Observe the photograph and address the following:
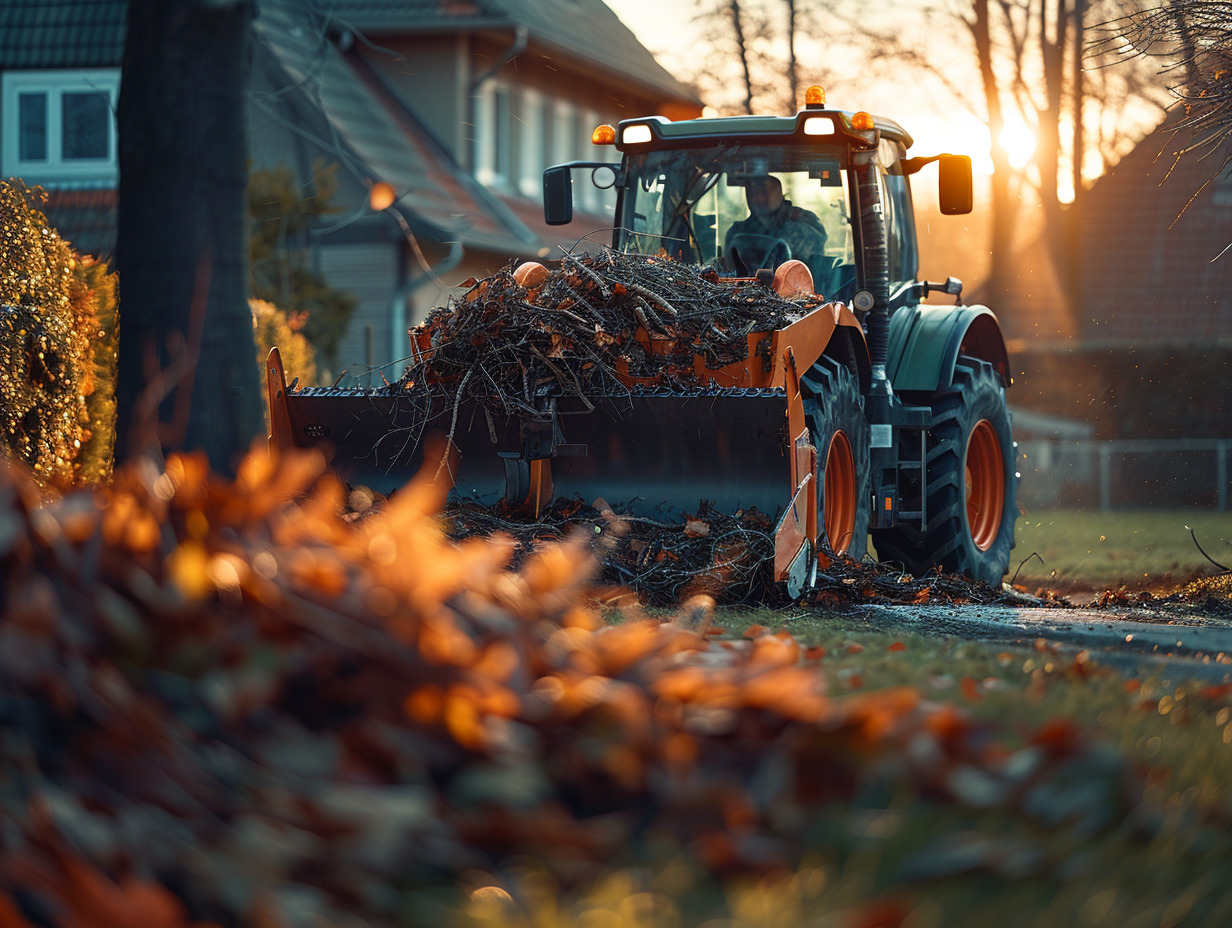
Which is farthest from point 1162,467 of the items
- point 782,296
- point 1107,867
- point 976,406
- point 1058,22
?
point 1107,867

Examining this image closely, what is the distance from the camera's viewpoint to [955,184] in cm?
859

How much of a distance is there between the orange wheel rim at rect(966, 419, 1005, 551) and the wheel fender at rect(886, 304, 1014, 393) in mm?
984

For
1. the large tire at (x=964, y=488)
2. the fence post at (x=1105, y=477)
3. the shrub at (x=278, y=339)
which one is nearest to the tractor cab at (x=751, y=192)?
the large tire at (x=964, y=488)

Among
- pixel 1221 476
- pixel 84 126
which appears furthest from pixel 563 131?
pixel 1221 476

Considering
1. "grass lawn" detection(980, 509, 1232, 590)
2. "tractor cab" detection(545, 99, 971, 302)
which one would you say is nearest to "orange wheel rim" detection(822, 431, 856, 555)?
"tractor cab" detection(545, 99, 971, 302)

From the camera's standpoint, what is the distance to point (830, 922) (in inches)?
92.9

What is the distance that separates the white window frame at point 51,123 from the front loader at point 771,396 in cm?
1329

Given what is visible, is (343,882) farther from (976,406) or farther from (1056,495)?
(1056,495)

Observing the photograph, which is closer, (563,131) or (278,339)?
(278,339)

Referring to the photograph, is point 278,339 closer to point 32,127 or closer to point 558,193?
point 558,193

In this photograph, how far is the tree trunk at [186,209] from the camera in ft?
21.3

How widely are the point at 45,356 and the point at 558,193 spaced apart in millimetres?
3414

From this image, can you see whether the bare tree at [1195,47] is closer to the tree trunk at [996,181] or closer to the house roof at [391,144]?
the house roof at [391,144]

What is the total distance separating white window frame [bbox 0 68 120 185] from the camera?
20031 millimetres
